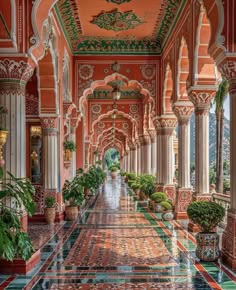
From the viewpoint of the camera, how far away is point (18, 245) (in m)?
4.97

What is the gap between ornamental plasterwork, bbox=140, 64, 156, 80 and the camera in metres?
15.5

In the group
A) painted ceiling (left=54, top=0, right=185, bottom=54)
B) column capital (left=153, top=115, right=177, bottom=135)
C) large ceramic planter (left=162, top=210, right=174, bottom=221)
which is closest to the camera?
painted ceiling (left=54, top=0, right=185, bottom=54)

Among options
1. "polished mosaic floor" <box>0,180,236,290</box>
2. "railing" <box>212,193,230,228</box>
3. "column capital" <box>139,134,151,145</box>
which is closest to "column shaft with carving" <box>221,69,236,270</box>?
"polished mosaic floor" <box>0,180,236,290</box>

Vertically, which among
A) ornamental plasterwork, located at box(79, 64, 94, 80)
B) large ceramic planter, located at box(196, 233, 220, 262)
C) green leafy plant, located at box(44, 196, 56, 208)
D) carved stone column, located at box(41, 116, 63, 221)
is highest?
ornamental plasterwork, located at box(79, 64, 94, 80)

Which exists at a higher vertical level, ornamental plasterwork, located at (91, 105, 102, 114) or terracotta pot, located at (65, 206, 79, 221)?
ornamental plasterwork, located at (91, 105, 102, 114)

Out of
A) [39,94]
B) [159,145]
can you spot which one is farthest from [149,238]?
[159,145]

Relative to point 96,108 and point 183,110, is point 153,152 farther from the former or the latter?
point 183,110

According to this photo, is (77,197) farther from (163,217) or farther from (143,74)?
(143,74)

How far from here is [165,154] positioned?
15.0 meters

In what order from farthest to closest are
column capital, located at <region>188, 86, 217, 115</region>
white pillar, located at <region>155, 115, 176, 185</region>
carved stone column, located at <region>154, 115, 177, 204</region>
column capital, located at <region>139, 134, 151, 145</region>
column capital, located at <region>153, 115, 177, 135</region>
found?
column capital, located at <region>139, 134, 151, 145</region>
column capital, located at <region>153, 115, 177, 135</region>
white pillar, located at <region>155, 115, 176, 185</region>
carved stone column, located at <region>154, 115, 177, 204</region>
column capital, located at <region>188, 86, 217, 115</region>

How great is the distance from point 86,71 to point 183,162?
5.07 meters

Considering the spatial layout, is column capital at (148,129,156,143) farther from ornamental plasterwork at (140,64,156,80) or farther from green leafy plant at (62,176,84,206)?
green leafy plant at (62,176,84,206)

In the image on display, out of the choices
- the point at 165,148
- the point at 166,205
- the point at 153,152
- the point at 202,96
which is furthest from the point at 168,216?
the point at 153,152

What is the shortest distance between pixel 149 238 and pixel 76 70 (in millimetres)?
7569
